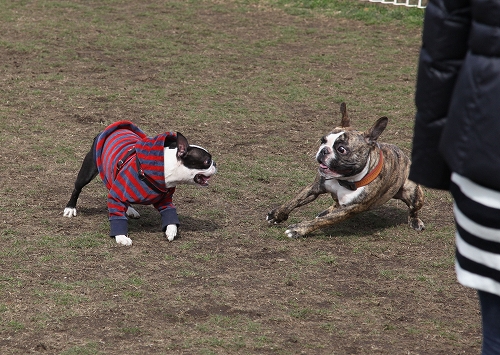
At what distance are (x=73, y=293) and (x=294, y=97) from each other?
5087 mm

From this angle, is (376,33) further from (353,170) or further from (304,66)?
(353,170)

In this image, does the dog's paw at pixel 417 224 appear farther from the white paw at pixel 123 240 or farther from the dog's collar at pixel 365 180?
the white paw at pixel 123 240

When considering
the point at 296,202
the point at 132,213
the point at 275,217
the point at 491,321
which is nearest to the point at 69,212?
the point at 132,213

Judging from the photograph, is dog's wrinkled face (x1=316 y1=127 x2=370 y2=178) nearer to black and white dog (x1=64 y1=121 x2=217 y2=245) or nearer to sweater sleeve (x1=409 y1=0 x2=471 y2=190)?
black and white dog (x1=64 y1=121 x2=217 y2=245)

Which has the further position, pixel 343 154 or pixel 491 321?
pixel 343 154


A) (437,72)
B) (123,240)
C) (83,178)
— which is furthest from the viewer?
(83,178)

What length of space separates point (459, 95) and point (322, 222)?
12.2ft

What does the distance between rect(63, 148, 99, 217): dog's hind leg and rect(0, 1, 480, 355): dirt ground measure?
112 millimetres

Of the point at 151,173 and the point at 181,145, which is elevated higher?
the point at 181,145

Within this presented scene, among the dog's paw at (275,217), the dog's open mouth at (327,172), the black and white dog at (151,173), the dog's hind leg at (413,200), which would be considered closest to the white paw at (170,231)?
the black and white dog at (151,173)

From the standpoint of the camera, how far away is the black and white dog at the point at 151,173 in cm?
543

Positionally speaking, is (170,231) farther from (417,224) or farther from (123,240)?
(417,224)

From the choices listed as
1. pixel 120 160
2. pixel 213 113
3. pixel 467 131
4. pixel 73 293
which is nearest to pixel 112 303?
pixel 73 293

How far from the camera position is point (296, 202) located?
6031 mm
